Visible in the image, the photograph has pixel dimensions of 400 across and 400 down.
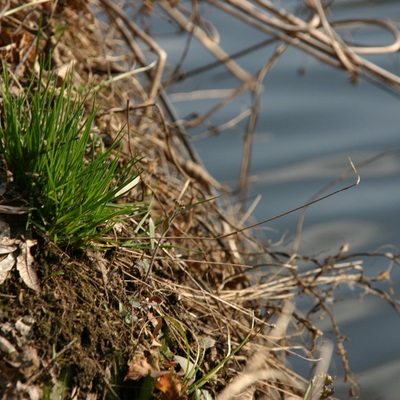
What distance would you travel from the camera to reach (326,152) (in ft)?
11.8

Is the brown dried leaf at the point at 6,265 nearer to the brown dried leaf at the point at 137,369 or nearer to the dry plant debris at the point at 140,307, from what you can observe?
the dry plant debris at the point at 140,307

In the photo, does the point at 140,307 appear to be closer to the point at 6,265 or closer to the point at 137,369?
the point at 137,369

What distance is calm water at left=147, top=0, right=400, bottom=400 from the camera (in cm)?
268

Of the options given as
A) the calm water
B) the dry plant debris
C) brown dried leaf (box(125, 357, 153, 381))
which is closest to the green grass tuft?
the dry plant debris

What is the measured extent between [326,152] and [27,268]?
2169 mm

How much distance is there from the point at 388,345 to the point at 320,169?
1134 mm

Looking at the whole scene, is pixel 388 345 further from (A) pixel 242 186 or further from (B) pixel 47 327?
(B) pixel 47 327

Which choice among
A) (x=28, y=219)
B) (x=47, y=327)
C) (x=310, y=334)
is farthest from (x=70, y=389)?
(x=310, y=334)

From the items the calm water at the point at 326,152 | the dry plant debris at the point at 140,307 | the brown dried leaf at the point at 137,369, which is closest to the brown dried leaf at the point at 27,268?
the dry plant debris at the point at 140,307

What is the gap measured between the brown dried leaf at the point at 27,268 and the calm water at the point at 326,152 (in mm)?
1168

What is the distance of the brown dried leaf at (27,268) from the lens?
1.69m

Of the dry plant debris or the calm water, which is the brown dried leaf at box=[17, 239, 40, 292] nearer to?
the dry plant debris

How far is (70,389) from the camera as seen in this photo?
1.59 m

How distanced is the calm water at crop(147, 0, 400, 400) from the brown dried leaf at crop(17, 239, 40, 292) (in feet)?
3.83
